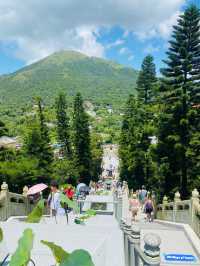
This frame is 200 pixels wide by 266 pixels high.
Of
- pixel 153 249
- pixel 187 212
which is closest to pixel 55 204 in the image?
pixel 187 212

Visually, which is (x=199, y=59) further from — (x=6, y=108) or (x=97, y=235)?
(x=6, y=108)

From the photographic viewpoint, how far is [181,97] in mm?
23531

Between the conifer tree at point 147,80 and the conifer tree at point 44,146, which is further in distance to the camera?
the conifer tree at point 147,80

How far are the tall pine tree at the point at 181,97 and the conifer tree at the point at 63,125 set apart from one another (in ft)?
99.7

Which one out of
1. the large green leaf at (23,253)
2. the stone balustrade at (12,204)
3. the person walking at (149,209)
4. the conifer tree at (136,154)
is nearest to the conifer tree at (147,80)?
the conifer tree at (136,154)

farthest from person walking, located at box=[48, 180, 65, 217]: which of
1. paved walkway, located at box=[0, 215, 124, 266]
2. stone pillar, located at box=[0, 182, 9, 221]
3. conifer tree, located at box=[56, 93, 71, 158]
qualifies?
conifer tree, located at box=[56, 93, 71, 158]

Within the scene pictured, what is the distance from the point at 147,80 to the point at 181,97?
658 inches

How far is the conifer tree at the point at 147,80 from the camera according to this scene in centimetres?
3994

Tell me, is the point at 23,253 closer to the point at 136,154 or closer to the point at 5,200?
the point at 5,200

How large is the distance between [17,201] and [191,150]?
42.6ft

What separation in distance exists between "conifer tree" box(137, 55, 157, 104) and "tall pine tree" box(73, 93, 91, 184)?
14663 mm

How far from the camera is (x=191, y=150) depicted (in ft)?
75.4

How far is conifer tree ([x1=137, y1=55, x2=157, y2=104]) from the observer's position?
39.9 meters

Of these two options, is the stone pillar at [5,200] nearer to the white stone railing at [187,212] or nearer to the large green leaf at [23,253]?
the white stone railing at [187,212]
